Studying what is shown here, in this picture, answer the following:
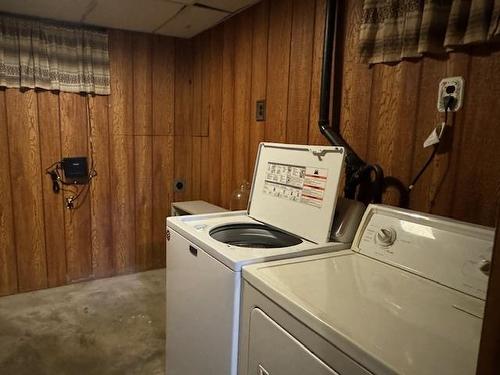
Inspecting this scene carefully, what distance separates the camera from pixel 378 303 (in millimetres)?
941

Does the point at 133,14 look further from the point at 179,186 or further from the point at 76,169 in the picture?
the point at 179,186

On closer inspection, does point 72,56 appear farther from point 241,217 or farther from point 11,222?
point 241,217

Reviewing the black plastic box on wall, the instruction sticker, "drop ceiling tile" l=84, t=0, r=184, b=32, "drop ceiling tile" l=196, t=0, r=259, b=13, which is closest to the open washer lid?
the instruction sticker

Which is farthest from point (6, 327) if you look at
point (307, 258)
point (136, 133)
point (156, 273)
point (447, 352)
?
point (447, 352)

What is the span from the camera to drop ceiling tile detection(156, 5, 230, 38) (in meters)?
2.48

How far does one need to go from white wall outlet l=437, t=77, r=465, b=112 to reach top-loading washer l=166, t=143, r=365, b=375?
404mm

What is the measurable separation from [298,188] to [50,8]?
7.03 feet

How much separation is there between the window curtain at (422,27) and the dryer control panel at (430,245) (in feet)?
2.06

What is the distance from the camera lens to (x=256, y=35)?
7.73 feet

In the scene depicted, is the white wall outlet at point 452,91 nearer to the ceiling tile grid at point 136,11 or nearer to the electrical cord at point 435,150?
the electrical cord at point 435,150

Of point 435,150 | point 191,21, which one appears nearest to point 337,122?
point 435,150

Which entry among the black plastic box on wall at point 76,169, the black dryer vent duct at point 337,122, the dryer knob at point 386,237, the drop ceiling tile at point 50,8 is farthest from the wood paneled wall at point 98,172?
the dryer knob at point 386,237

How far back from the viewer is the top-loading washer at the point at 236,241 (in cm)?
127

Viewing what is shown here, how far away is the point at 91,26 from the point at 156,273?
7.12 feet
